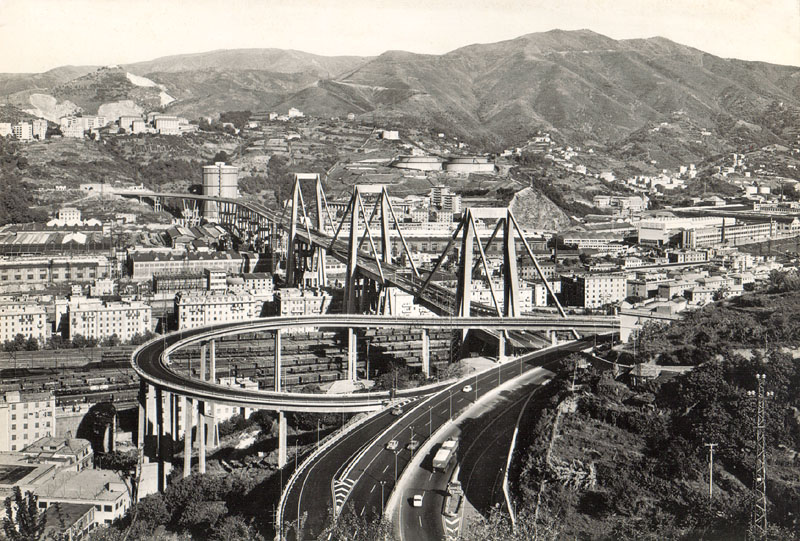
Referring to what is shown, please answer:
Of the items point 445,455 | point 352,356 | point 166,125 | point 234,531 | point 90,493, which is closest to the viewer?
point 234,531

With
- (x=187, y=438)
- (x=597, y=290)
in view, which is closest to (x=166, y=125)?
(x=597, y=290)

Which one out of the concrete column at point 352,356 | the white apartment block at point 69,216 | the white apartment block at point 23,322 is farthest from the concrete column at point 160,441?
the white apartment block at point 69,216

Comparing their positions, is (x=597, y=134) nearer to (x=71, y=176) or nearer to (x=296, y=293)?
(x=71, y=176)

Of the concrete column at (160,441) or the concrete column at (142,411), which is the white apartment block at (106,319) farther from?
the concrete column at (160,441)

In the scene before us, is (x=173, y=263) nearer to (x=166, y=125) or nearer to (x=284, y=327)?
(x=284, y=327)

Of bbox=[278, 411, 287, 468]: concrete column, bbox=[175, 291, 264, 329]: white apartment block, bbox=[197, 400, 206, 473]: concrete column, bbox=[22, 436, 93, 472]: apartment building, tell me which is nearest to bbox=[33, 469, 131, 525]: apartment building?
bbox=[22, 436, 93, 472]: apartment building

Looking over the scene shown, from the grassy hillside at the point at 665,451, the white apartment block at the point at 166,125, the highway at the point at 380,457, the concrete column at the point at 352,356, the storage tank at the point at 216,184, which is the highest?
the white apartment block at the point at 166,125
